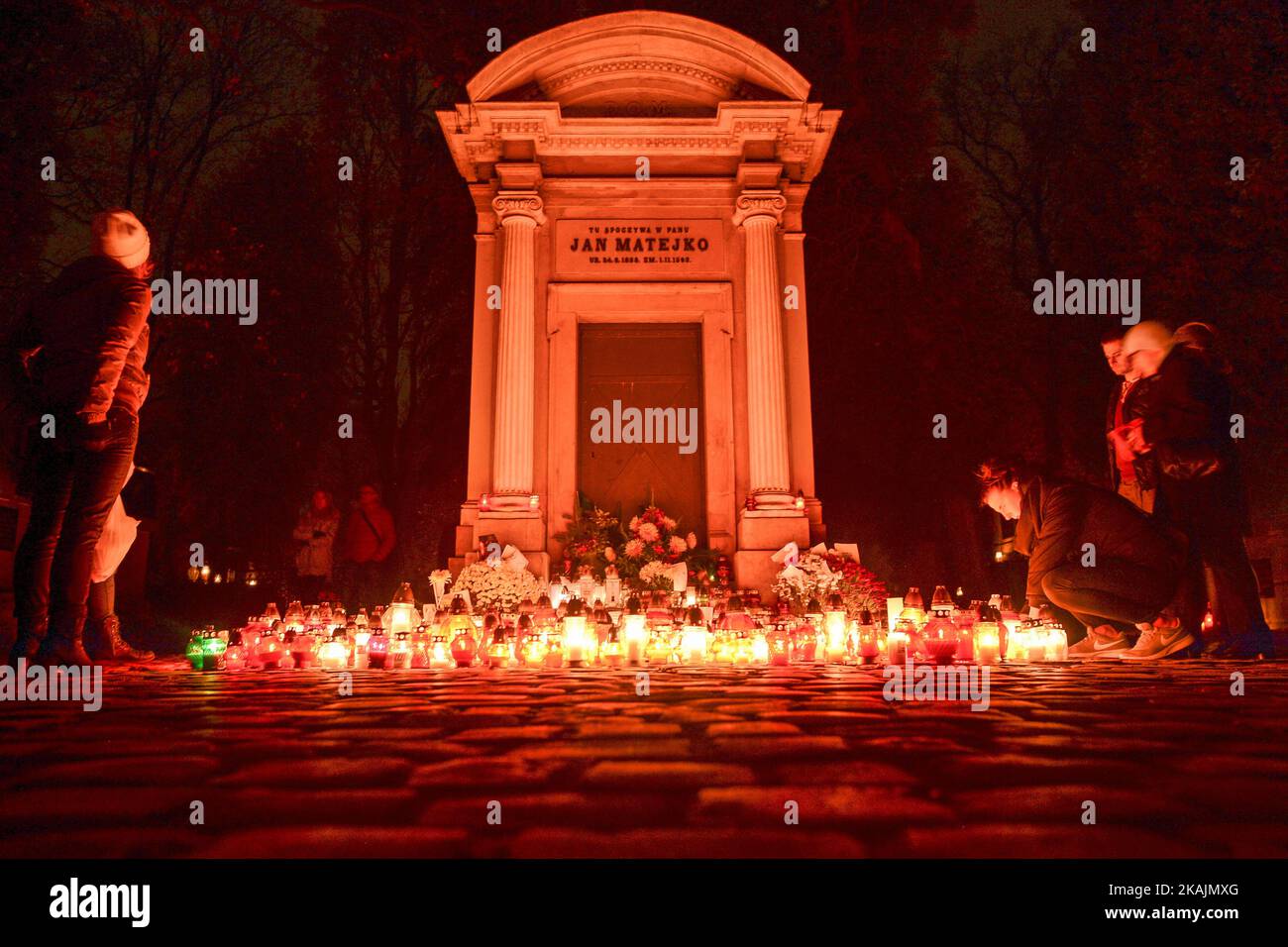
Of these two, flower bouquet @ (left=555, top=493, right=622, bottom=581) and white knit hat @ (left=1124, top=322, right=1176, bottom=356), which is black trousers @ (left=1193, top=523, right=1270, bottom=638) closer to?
white knit hat @ (left=1124, top=322, right=1176, bottom=356)

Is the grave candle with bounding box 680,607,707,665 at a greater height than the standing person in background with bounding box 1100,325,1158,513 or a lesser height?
lesser

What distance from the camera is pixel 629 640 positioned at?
7004 millimetres

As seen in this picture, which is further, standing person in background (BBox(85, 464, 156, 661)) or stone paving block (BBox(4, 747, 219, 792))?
standing person in background (BBox(85, 464, 156, 661))

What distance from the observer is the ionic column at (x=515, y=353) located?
12.3 m

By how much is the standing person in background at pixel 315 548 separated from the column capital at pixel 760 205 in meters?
6.94

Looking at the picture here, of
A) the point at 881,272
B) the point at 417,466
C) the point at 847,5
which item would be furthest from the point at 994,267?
the point at 417,466

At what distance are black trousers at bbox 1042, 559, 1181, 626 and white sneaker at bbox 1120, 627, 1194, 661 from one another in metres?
0.13

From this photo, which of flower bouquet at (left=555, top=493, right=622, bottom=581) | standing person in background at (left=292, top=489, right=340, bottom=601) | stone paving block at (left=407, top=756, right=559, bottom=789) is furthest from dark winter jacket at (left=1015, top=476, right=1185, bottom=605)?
standing person in background at (left=292, top=489, right=340, bottom=601)

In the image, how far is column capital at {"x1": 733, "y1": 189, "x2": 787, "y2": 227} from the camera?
513 inches

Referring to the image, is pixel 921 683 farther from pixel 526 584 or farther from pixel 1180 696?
pixel 526 584
